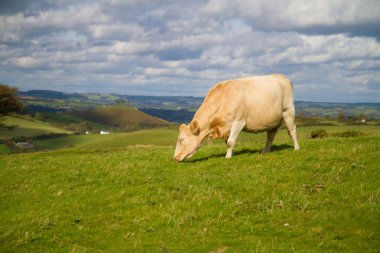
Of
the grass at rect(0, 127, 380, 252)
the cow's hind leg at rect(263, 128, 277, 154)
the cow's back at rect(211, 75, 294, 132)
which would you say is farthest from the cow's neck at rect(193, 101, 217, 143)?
the cow's hind leg at rect(263, 128, 277, 154)

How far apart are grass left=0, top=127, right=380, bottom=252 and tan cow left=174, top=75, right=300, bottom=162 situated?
3.58 feet

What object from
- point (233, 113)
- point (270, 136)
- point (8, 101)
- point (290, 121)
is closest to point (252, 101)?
point (233, 113)

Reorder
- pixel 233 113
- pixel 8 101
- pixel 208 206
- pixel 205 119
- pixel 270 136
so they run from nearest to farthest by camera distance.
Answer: pixel 208 206, pixel 233 113, pixel 205 119, pixel 270 136, pixel 8 101

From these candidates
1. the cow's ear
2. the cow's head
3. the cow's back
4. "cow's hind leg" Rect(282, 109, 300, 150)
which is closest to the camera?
the cow's back

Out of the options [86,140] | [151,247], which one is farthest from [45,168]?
[86,140]

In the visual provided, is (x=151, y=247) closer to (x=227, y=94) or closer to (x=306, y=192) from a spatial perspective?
(x=306, y=192)

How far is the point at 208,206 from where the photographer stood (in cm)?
1215

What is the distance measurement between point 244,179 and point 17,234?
7295 mm

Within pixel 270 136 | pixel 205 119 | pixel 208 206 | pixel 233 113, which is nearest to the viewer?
pixel 208 206

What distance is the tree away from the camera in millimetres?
67250

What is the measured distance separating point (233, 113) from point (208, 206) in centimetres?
714

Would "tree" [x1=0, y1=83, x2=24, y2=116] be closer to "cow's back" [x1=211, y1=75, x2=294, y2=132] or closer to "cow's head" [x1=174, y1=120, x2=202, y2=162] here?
"cow's head" [x1=174, y1=120, x2=202, y2=162]

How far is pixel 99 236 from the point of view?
10797 mm

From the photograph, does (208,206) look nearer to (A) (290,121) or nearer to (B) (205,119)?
(B) (205,119)
